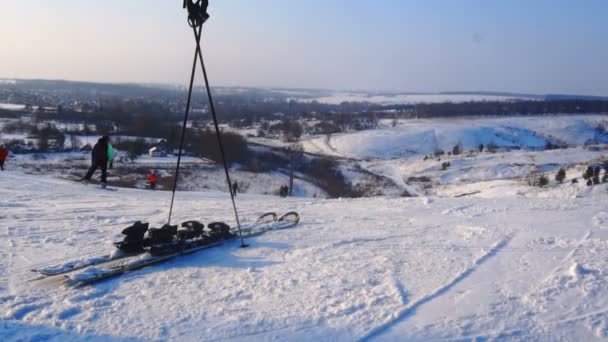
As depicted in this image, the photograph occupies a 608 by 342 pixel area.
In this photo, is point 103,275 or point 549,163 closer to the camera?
point 103,275

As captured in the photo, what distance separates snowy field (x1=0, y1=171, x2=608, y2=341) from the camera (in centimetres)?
460

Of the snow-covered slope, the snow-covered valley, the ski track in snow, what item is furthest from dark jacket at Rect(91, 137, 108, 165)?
the snow-covered slope

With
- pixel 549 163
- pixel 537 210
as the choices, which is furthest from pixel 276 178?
pixel 537 210

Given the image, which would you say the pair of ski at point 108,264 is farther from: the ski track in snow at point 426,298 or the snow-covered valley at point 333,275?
the ski track in snow at point 426,298

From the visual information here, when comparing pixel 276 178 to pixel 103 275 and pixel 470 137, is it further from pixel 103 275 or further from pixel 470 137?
pixel 470 137

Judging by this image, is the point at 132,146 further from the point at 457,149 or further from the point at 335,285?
the point at 457,149

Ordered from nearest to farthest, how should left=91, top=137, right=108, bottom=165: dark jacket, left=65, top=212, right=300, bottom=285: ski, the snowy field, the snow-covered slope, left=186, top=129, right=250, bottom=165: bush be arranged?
the snowy field
left=65, top=212, right=300, bottom=285: ski
left=91, top=137, right=108, bottom=165: dark jacket
left=186, top=129, right=250, bottom=165: bush
the snow-covered slope

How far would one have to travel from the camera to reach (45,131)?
184ft

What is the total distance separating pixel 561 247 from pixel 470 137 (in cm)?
8958

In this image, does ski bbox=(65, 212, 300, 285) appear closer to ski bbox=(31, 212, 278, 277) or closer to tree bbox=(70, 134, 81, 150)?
ski bbox=(31, 212, 278, 277)

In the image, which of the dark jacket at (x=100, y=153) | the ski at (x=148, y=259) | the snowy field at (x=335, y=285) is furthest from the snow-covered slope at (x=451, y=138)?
the ski at (x=148, y=259)

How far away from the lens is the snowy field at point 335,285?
4602 millimetres

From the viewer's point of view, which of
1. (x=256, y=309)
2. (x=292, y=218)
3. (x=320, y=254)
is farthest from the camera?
(x=292, y=218)

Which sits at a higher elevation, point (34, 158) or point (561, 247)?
point (561, 247)
